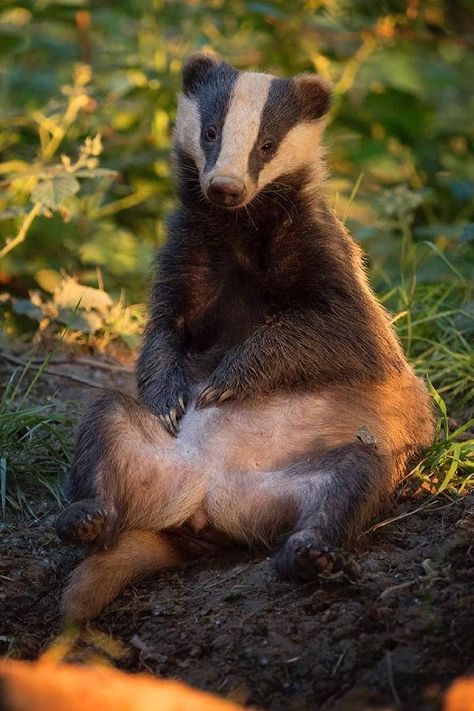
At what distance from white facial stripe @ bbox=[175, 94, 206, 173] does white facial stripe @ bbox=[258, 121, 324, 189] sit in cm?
25

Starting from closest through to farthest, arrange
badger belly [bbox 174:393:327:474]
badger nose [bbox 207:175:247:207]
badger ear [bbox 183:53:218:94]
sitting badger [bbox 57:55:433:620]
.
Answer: sitting badger [bbox 57:55:433:620]
badger belly [bbox 174:393:327:474]
badger nose [bbox 207:175:247:207]
badger ear [bbox 183:53:218:94]

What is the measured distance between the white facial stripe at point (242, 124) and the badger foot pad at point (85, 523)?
126 cm

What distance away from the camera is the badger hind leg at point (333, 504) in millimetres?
3180

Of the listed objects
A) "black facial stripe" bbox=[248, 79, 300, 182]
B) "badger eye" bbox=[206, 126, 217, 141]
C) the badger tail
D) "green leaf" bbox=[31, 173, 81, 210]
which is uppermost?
"black facial stripe" bbox=[248, 79, 300, 182]

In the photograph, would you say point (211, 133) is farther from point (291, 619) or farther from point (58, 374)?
point (291, 619)

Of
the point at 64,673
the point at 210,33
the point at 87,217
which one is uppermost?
the point at 64,673

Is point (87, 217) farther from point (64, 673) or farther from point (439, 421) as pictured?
point (64, 673)

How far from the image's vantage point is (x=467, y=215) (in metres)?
7.01

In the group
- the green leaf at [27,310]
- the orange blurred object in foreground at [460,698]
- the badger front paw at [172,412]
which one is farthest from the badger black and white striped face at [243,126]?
the orange blurred object in foreground at [460,698]

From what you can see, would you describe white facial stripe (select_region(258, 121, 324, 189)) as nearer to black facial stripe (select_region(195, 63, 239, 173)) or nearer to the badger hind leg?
black facial stripe (select_region(195, 63, 239, 173))

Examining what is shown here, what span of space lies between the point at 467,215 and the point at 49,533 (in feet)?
13.3

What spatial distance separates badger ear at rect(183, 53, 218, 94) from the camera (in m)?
4.48

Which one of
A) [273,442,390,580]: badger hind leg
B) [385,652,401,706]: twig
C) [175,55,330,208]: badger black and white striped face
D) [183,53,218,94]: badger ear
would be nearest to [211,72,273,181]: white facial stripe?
[175,55,330,208]: badger black and white striped face

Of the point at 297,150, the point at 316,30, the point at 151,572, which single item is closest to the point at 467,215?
the point at 316,30
